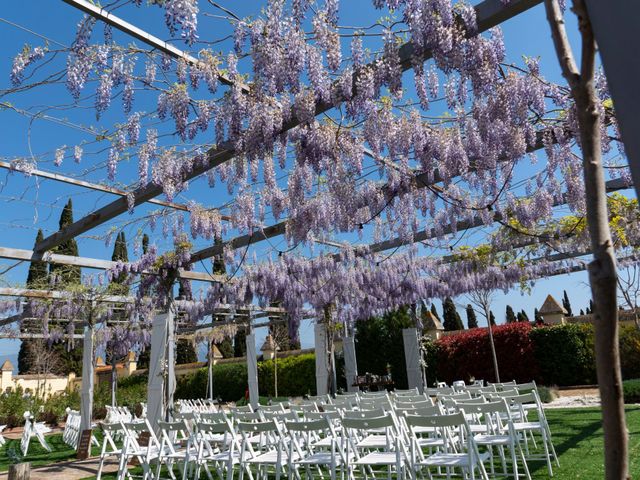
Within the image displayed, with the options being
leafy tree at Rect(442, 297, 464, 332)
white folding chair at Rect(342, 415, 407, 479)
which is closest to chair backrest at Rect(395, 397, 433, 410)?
white folding chair at Rect(342, 415, 407, 479)

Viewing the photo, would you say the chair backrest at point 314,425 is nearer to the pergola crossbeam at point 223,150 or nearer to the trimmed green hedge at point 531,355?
the pergola crossbeam at point 223,150

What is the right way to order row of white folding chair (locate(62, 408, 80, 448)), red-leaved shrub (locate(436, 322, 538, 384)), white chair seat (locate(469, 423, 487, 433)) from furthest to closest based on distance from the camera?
red-leaved shrub (locate(436, 322, 538, 384)) → row of white folding chair (locate(62, 408, 80, 448)) → white chair seat (locate(469, 423, 487, 433))

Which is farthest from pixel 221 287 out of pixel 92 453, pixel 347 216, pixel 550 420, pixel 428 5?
pixel 428 5

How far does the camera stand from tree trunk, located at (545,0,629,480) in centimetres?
101

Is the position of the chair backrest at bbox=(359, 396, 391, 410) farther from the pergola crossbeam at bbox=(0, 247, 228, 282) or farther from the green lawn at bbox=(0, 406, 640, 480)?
the pergola crossbeam at bbox=(0, 247, 228, 282)

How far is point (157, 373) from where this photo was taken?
8.12 m

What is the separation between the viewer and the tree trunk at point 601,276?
101 cm

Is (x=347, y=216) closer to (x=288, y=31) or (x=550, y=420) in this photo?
(x=288, y=31)

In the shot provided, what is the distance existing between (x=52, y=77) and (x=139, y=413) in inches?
369

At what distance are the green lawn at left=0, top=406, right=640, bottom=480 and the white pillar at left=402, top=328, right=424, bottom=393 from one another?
393cm

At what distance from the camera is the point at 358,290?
12.7 m

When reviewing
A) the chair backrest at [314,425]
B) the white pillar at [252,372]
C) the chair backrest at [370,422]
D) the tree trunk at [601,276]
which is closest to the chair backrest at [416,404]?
the chair backrest at [314,425]

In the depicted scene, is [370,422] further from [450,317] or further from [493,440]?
[450,317]

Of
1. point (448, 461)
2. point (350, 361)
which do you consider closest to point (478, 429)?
point (448, 461)
